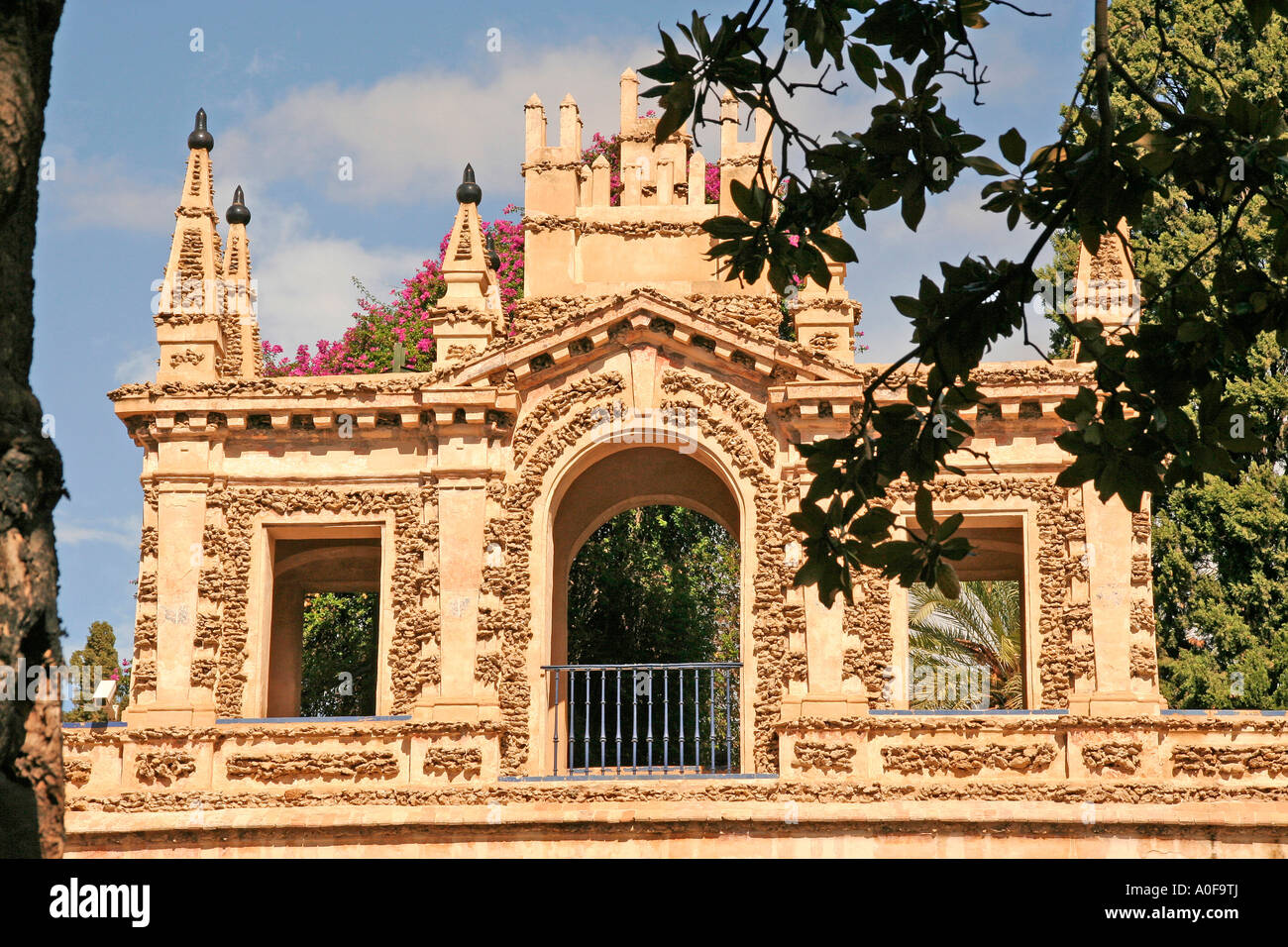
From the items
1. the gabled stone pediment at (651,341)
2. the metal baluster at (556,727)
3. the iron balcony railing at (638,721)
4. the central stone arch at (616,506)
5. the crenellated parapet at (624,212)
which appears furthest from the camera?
the crenellated parapet at (624,212)

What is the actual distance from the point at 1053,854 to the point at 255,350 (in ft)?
43.7

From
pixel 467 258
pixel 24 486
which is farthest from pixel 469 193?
pixel 24 486

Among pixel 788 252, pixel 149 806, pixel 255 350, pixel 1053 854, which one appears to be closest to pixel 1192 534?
pixel 1053 854

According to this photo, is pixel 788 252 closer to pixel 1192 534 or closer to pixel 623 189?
pixel 623 189

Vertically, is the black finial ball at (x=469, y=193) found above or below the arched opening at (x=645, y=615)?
above

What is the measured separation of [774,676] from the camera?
64.9 ft

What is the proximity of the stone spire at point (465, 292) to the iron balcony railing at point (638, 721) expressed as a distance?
422cm

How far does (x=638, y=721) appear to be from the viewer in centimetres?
2417

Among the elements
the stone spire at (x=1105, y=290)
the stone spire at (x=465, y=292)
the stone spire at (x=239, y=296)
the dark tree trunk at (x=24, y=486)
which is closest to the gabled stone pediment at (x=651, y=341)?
the stone spire at (x=465, y=292)

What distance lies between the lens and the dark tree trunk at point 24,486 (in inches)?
208

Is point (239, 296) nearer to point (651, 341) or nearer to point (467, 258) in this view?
point (467, 258)

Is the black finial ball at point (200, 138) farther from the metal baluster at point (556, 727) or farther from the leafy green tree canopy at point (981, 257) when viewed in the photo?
the leafy green tree canopy at point (981, 257)

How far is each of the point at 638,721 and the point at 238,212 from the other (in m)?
9.13

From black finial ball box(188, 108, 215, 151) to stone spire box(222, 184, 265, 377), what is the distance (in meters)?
1.65
